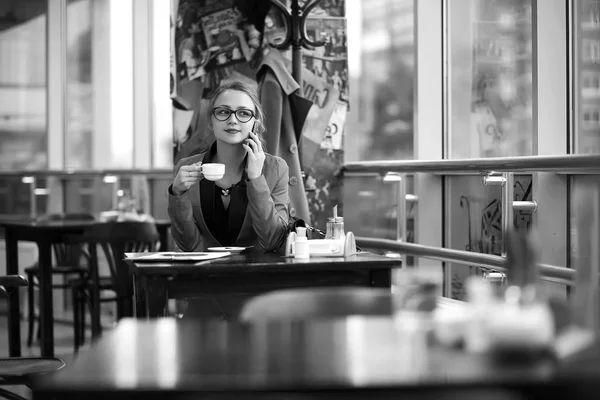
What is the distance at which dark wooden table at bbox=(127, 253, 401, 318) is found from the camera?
121 inches

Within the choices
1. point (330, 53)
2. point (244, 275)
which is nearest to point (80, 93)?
point (330, 53)

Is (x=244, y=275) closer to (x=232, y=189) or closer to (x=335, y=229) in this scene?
(x=335, y=229)

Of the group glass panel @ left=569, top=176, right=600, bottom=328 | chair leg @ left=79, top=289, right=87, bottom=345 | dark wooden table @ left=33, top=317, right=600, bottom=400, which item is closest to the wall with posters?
chair leg @ left=79, top=289, right=87, bottom=345

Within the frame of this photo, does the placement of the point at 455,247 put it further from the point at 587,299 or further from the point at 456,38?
the point at 587,299

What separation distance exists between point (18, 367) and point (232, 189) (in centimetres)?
104

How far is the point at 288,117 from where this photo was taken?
17.5 ft

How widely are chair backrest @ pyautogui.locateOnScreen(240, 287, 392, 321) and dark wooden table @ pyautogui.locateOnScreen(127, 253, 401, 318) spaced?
791 mm

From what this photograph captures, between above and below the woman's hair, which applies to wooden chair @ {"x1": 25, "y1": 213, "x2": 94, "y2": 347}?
below

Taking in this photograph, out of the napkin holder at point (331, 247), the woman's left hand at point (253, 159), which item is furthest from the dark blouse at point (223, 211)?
the napkin holder at point (331, 247)

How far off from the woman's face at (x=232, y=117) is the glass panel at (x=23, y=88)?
493 cm

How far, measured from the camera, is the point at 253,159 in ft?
12.0

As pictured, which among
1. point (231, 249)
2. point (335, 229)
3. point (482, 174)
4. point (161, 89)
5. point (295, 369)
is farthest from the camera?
point (161, 89)

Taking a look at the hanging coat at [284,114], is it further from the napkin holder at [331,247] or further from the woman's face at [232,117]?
the napkin holder at [331,247]

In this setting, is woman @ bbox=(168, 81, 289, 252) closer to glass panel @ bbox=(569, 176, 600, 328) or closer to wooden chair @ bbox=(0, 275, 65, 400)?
→ wooden chair @ bbox=(0, 275, 65, 400)
